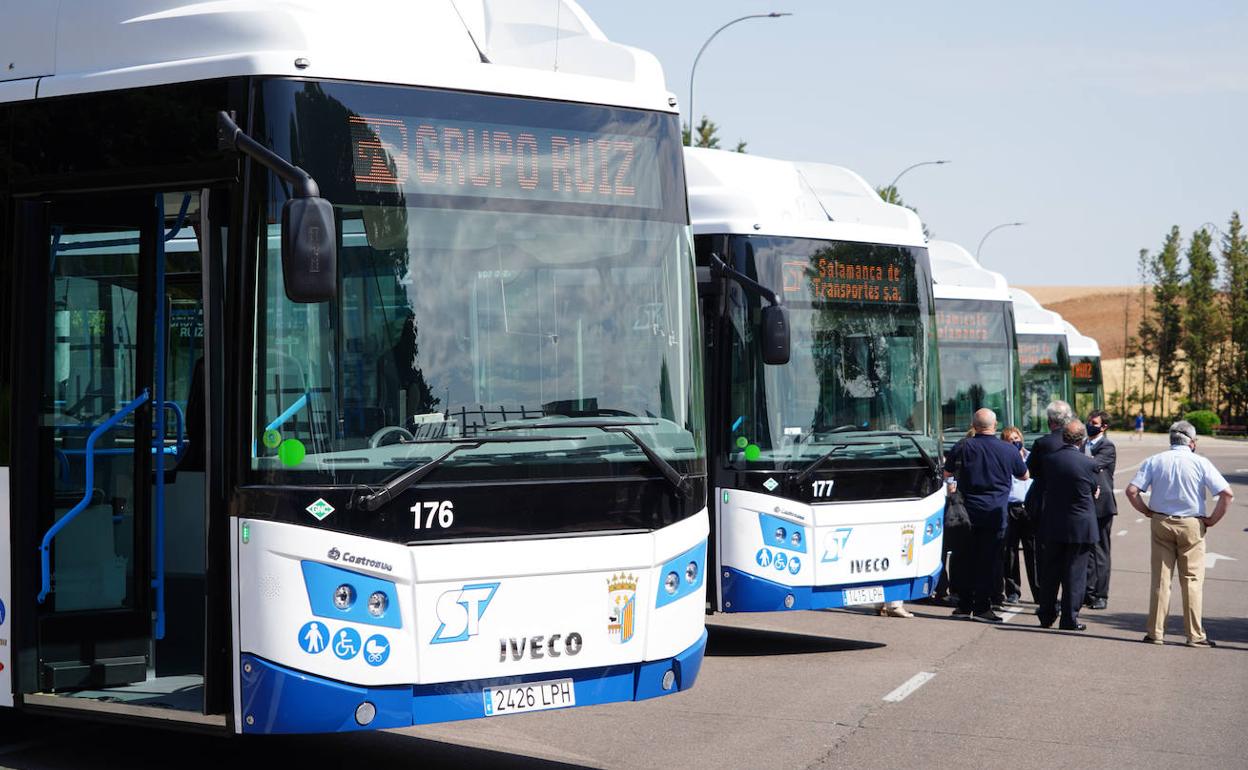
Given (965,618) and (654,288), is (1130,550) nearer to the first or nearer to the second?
(965,618)

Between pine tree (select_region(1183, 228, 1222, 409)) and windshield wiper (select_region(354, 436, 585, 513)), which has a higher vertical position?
pine tree (select_region(1183, 228, 1222, 409))

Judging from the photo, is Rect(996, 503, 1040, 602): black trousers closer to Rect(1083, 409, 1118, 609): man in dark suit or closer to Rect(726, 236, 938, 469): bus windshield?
Rect(1083, 409, 1118, 609): man in dark suit

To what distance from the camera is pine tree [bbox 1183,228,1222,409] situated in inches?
3922

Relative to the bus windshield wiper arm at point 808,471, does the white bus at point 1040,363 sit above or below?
above

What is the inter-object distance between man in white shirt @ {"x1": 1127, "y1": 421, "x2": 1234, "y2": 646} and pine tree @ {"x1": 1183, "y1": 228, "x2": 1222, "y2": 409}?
90614 millimetres

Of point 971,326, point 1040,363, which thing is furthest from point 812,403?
point 1040,363

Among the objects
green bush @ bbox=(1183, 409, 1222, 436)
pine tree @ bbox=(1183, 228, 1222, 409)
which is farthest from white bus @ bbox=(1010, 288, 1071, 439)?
pine tree @ bbox=(1183, 228, 1222, 409)

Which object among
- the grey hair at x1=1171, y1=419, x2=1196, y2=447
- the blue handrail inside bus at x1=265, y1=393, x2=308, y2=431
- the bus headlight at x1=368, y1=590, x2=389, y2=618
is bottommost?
the bus headlight at x1=368, y1=590, x2=389, y2=618

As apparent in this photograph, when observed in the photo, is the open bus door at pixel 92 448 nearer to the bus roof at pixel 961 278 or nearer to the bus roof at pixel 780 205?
the bus roof at pixel 780 205

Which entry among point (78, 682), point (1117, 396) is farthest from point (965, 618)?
point (1117, 396)

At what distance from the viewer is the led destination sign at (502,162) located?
6867 millimetres

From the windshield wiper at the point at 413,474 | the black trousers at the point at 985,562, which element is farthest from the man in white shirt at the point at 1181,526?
the windshield wiper at the point at 413,474

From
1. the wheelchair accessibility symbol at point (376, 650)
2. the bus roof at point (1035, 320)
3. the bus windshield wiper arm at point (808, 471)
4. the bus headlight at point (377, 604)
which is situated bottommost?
the wheelchair accessibility symbol at point (376, 650)

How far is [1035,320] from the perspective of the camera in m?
26.8
